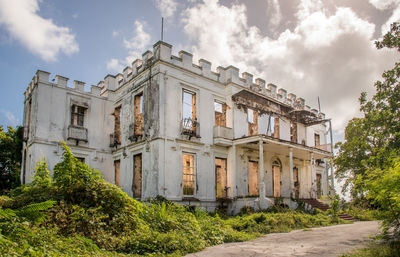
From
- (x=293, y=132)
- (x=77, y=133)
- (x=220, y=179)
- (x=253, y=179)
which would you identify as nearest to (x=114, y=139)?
(x=77, y=133)

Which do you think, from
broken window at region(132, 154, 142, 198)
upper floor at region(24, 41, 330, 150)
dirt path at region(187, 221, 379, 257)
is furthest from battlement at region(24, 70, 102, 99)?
dirt path at region(187, 221, 379, 257)

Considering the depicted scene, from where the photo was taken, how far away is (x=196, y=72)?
16328 millimetres

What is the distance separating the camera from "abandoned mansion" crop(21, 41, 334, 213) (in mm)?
14812

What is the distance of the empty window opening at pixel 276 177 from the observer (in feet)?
62.5

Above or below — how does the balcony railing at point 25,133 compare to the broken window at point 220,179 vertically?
above

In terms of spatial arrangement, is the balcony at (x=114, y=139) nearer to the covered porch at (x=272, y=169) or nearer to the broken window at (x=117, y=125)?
the broken window at (x=117, y=125)

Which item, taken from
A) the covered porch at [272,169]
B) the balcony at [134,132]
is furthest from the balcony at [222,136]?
the balcony at [134,132]

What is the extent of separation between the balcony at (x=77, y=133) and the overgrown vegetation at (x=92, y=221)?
8462 millimetres

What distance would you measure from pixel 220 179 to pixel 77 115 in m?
8.68

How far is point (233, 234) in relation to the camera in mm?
9336

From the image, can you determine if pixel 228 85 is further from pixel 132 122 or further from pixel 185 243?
pixel 185 243

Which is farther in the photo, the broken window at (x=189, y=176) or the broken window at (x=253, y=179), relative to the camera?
the broken window at (x=253, y=179)

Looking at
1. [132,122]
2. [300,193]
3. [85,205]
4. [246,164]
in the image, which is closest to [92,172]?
[85,205]

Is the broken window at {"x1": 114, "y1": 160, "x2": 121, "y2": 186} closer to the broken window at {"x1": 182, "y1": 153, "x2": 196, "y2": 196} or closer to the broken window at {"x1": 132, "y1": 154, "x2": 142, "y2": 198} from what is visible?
the broken window at {"x1": 132, "y1": 154, "x2": 142, "y2": 198}
